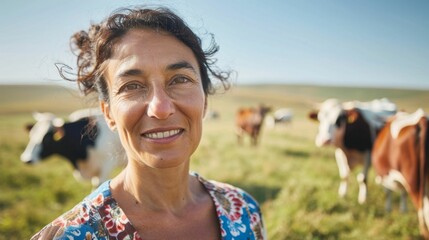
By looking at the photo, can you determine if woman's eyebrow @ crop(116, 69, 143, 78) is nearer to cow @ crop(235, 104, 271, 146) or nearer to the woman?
the woman

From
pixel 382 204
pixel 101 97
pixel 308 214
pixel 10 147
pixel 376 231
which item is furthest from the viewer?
pixel 10 147

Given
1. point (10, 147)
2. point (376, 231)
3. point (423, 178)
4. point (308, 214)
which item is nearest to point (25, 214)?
point (308, 214)

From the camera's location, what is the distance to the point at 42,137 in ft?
20.6

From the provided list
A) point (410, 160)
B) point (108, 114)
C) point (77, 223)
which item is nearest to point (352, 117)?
point (410, 160)

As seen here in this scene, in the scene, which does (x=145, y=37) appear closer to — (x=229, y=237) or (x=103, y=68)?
(x=103, y=68)

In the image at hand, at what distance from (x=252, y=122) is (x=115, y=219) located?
13798mm

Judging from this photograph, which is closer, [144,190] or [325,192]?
[144,190]

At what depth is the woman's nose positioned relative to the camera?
4.43 feet

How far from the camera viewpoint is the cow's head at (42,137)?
6.12 m

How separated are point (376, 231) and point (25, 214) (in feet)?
17.4

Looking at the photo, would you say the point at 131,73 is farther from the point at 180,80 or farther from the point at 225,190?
the point at 225,190

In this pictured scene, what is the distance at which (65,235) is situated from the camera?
1229 millimetres

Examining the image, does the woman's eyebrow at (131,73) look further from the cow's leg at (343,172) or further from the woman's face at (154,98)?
the cow's leg at (343,172)

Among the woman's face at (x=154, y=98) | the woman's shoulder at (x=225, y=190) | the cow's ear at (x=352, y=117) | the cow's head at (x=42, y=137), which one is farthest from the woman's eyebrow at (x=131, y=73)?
the cow's ear at (x=352, y=117)
